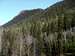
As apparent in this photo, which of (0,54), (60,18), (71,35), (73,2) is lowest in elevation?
(0,54)

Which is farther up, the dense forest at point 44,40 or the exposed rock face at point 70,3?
the exposed rock face at point 70,3

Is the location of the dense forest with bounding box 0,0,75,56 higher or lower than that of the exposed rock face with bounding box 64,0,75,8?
lower

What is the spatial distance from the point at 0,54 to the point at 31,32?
2590mm

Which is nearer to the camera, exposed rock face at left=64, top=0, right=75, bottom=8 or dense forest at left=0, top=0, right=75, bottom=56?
dense forest at left=0, top=0, right=75, bottom=56

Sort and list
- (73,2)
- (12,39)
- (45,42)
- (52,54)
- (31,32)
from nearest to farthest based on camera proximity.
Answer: (52,54) → (45,42) → (31,32) → (12,39) → (73,2)

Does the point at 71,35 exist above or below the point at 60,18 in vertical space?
below

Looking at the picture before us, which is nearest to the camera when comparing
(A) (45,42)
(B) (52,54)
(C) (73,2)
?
(B) (52,54)

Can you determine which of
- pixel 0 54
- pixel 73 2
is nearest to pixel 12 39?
pixel 0 54

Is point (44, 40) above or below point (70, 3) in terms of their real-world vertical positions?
below

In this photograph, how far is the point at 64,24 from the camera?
11.9 m

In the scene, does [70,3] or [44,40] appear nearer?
[44,40]

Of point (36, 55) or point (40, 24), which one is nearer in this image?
point (36, 55)

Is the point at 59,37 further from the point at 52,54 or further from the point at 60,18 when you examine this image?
the point at 60,18

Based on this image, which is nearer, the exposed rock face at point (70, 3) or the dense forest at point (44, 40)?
the dense forest at point (44, 40)
